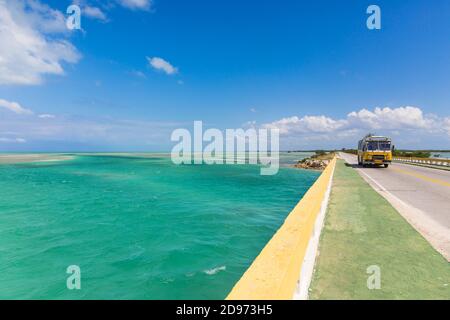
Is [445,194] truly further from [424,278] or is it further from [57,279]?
[57,279]

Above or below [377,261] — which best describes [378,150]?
above

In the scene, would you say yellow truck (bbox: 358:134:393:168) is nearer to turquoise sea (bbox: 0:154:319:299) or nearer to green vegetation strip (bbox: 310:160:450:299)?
turquoise sea (bbox: 0:154:319:299)

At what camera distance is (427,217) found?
6.86 meters

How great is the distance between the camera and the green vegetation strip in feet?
10.2

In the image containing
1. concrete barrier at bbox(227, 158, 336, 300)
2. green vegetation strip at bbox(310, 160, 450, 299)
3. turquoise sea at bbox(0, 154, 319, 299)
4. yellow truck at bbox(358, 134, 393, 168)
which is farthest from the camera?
yellow truck at bbox(358, 134, 393, 168)

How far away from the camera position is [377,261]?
4.00m

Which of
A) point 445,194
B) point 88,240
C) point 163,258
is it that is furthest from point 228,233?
point 445,194

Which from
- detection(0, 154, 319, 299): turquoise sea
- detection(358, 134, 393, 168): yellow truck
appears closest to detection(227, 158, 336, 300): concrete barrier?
detection(0, 154, 319, 299): turquoise sea

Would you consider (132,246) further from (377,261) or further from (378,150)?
(378,150)

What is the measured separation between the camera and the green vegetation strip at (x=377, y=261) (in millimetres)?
3113

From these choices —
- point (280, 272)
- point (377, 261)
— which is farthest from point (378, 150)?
point (280, 272)

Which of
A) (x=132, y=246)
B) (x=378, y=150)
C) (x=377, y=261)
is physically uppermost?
(x=378, y=150)
